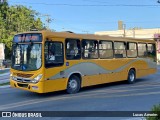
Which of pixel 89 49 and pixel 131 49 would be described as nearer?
pixel 89 49

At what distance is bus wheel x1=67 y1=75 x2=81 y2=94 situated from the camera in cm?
1340

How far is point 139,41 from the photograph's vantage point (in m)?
18.7

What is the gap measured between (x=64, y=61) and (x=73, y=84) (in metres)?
1.23

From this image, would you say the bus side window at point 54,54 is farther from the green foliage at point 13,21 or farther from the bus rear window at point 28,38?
the green foliage at point 13,21

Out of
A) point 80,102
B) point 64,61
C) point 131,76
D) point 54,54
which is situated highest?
point 54,54

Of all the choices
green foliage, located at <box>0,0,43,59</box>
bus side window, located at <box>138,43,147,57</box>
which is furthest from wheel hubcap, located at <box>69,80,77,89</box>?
green foliage, located at <box>0,0,43,59</box>

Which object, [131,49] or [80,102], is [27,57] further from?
[131,49]

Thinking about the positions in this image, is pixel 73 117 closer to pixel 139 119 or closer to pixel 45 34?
pixel 139 119

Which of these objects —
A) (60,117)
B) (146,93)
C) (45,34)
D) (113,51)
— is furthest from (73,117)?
(113,51)

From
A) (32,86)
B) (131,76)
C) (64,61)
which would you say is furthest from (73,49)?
(131,76)

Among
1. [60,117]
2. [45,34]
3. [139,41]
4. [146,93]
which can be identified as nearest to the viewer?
[60,117]

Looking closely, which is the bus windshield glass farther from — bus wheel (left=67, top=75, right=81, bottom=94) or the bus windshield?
bus wheel (left=67, top=75, right=81, bottom=94)

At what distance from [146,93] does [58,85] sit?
3958 millimetres

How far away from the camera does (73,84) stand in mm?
13562
